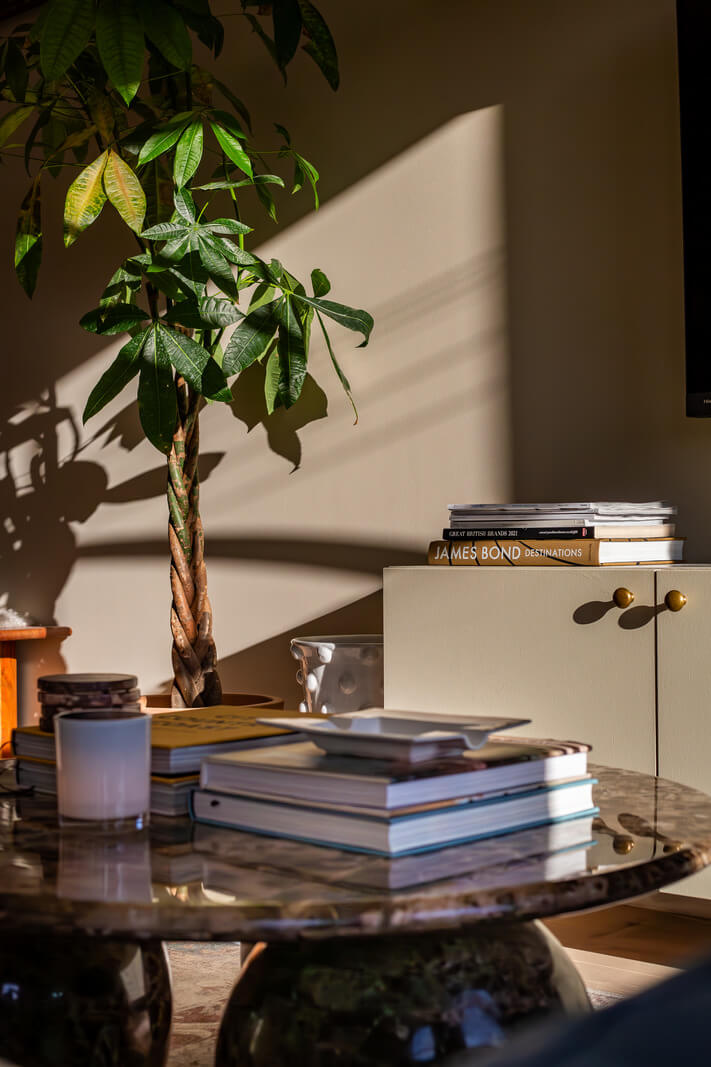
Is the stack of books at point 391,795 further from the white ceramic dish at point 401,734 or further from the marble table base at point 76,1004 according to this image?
the marble table base at point 76,1004

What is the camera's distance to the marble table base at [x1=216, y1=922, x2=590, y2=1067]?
2.83ft

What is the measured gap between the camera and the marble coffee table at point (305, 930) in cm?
67

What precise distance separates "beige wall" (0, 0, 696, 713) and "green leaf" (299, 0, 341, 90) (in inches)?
11.0

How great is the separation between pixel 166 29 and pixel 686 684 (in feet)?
5.00

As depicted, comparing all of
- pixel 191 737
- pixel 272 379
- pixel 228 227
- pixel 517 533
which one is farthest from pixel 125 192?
pixel 191 737

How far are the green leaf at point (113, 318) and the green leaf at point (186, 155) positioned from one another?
27cm

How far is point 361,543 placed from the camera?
2.70 m

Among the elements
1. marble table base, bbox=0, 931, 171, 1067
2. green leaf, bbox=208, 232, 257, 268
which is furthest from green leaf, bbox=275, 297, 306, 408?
marble table base, bbox=0, 931, 171, 1067

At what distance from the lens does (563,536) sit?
2010mm

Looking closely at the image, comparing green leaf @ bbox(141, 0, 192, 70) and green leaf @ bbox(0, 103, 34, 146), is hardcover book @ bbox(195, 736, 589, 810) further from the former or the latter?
green leaf @ bbox(0, 103, 34, 146)

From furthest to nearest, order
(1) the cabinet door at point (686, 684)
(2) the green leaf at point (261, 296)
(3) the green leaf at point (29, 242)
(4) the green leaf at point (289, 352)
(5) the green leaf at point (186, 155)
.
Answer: (2) the green leaf at point (261, 296) < (3) the green leaf at point (29, 242) < (4) the green leaf at point (289, 352) < (5) the green leaf at point (186, 155) < (1) the cabinet door at point (686, 684)

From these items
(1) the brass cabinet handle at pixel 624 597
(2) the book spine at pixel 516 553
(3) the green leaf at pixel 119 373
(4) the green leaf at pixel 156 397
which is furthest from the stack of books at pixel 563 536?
(3) the green leaf at pixel 119 373

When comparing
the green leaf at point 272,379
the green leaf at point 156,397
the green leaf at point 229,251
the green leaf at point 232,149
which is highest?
the green leaf at point 232,149

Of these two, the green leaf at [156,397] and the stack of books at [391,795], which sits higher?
the green leaf at [156,397]
